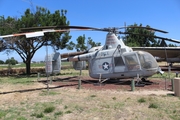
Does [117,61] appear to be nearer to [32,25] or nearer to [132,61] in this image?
[132,61]

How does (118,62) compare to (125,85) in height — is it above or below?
above

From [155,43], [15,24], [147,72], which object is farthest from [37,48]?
[155,43]

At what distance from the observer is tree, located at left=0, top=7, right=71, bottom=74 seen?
24.9 meters

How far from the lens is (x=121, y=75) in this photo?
13.6m

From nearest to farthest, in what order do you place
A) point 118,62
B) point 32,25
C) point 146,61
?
point 146,61, point 118,62, point 32,25

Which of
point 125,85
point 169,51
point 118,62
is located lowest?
point 125,85

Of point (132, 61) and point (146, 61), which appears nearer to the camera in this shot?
point (146, 61)

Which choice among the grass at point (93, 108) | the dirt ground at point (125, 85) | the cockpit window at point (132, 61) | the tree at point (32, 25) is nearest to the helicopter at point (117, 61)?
the cockpit window at point (132, 61)

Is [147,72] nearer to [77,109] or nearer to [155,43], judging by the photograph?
[77,109]

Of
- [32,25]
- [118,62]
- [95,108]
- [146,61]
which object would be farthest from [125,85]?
[32,25]

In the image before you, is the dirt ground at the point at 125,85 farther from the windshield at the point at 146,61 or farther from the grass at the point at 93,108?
the grass at the point at 93,108

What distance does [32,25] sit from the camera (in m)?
25.2

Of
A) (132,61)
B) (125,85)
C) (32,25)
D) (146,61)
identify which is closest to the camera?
(146,61)

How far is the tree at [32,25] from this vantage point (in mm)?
24922
